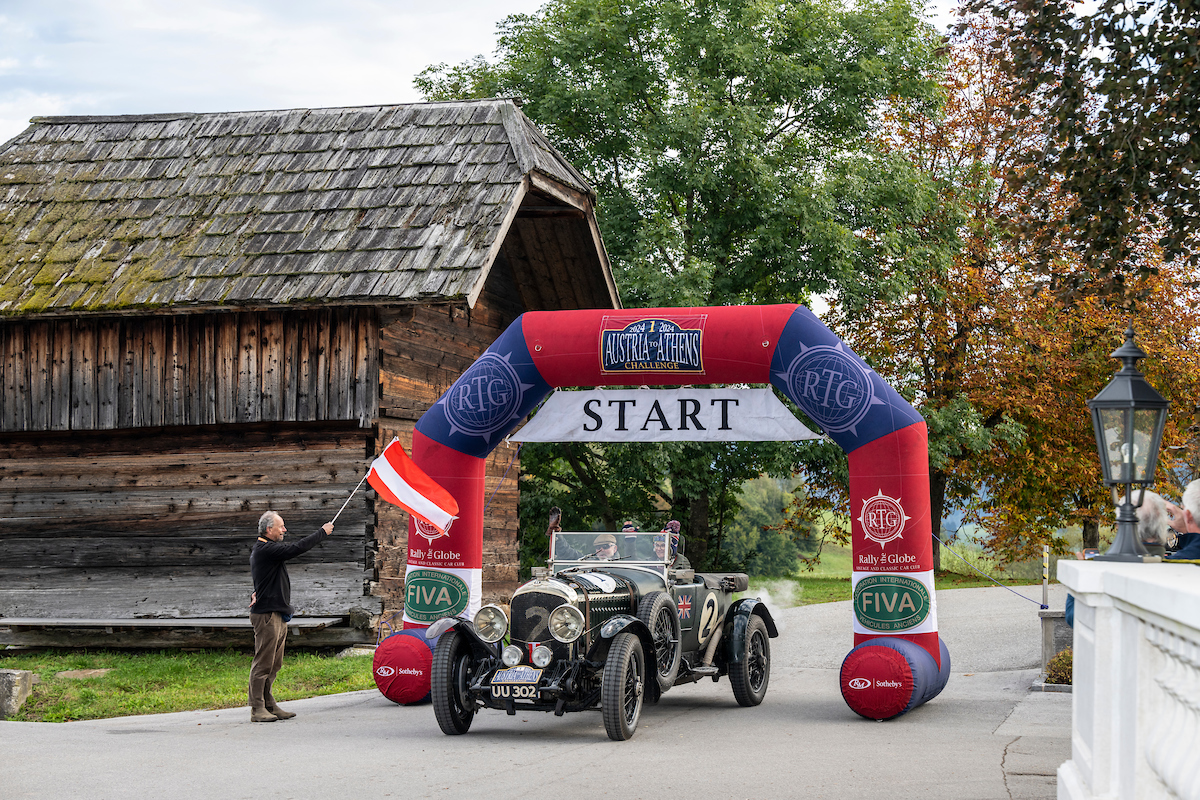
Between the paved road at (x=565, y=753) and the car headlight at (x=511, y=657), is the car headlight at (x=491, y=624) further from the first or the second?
the paved road at (x=565, y=753)

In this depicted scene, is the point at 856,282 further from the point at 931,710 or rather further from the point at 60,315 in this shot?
the point at 60,315

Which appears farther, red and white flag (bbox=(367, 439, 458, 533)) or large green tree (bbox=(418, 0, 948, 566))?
large green tree (bbox=(418, 0, 948, 566))

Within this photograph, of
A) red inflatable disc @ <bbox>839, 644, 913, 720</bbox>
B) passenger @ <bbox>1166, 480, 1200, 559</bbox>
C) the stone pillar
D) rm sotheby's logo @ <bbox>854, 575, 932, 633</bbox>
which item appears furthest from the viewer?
rm sotheby's logo @ <bbox>854, 575, 932, 633</bbox>

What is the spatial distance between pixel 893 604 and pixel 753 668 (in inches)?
66.8

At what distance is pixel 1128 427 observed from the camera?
5.88 m

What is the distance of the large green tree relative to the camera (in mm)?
22188

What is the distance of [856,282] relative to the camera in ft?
72.9

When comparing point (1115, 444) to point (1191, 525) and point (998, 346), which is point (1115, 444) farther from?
point (998, 346)

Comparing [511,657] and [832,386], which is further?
[832,386]

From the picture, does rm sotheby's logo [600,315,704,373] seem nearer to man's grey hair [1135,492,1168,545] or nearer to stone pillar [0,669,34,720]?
man's grey hair [1135,492,1168,545]

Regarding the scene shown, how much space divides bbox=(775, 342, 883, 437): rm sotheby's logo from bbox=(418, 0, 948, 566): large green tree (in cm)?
1013

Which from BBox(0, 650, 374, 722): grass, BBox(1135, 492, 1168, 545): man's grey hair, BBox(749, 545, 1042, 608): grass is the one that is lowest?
BBox(749, 545, 1042, 608): grass

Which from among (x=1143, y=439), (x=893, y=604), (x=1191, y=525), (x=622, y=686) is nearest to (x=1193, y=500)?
(x=1191, y=525)

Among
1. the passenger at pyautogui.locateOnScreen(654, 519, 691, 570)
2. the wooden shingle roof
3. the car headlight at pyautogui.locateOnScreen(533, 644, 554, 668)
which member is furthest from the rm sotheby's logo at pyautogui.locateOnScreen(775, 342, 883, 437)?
the wooden shingle roof
